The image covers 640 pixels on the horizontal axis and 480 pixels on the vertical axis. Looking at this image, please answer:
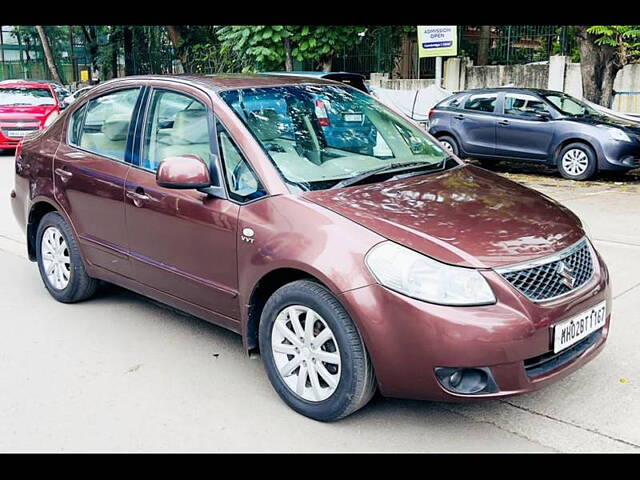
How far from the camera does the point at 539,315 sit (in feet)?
10.2

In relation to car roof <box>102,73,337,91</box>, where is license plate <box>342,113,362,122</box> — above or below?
below

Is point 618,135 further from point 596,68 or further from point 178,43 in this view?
point 178,43

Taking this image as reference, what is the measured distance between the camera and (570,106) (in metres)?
12.0

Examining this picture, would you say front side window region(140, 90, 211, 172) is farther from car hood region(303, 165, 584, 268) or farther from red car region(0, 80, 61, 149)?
red car region(0, 80, 61, 149)

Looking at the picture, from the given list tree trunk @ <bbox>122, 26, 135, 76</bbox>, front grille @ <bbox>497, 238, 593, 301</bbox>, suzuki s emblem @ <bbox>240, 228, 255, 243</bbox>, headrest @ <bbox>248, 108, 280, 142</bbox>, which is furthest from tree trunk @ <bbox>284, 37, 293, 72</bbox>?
tree trunk @ <bbox>122, 26, 135, 76</bbox>

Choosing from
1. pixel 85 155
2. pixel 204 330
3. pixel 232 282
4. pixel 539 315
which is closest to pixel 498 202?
pixel 539 315

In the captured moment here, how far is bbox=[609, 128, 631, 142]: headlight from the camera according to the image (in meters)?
10.9

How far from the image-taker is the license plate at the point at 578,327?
3205 millimetres

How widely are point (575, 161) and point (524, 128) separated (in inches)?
43.4

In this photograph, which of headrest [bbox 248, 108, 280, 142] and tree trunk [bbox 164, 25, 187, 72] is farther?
tree trunk [bbox 164, 25, 187, 72]

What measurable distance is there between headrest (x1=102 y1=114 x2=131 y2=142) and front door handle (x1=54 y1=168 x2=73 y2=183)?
1.33 feet

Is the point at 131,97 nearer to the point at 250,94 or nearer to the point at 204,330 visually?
the point at 250,94

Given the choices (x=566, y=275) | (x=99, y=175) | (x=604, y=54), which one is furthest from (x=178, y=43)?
(x=566, y=275)

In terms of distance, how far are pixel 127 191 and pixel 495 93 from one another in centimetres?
958
